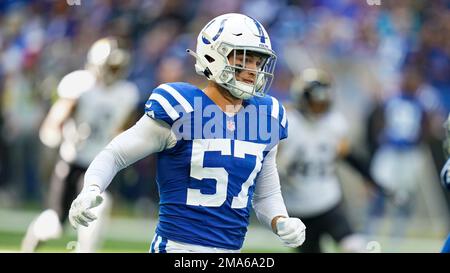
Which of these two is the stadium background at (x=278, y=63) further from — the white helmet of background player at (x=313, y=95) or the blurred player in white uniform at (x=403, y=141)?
the white helmet of background player at (x=313, y=95)

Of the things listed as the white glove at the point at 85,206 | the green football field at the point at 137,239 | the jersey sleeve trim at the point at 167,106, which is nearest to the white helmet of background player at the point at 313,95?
the green football field at the point at 137,239

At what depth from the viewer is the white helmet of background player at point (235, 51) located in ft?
14.0

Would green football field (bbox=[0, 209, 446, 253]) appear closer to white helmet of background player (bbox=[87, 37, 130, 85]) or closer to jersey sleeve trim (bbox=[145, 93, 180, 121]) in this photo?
white helmet of background player (bbox=[87, 37, 130, 85])

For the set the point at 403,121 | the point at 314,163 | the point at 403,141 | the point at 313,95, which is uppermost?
the point at 313,95

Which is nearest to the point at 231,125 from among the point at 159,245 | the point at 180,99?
the point at 180,99

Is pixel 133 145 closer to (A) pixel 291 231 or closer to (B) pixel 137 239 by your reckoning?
(A) pixel 291 231

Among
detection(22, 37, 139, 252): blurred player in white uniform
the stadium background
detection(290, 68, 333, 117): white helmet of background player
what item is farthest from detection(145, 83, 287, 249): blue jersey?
the stadium background

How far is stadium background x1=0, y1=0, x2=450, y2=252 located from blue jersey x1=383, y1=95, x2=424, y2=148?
13cm

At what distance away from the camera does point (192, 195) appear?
4.20 metres

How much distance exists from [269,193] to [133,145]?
0.67 m

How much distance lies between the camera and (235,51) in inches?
169

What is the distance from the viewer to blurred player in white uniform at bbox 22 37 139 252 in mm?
7566

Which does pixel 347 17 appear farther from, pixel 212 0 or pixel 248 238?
pixel 248 238

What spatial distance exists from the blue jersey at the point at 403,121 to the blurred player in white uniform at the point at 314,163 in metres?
3.04
